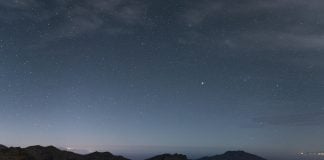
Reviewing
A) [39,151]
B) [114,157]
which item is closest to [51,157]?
[39,151]

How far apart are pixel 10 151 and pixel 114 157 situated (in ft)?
290

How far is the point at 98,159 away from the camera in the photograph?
18600cm

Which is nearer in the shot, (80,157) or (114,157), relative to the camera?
(80,157)

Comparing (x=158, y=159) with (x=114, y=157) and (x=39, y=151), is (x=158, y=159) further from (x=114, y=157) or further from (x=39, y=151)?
(x=39, y=151)

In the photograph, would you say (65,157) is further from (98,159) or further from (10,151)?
(10,151)

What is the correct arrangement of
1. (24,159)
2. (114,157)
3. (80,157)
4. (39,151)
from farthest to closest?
1. (114,157)
2. (80,157)
3. (39,151)
4. (24,159)

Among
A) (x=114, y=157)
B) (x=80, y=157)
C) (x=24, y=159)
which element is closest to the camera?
(x=24, y=159)

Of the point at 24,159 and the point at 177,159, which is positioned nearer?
the point at 24,159

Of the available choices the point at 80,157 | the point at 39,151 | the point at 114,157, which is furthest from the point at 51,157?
the point at 114,157

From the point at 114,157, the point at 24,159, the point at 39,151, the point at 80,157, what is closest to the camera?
the point at 24,159

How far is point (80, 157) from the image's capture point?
182375mm

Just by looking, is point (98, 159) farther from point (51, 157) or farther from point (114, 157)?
point (51, 157)

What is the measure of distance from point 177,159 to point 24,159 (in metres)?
80.7

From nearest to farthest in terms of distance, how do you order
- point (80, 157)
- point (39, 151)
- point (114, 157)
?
point (39, 151), point (80, 157), point (114, 157)
